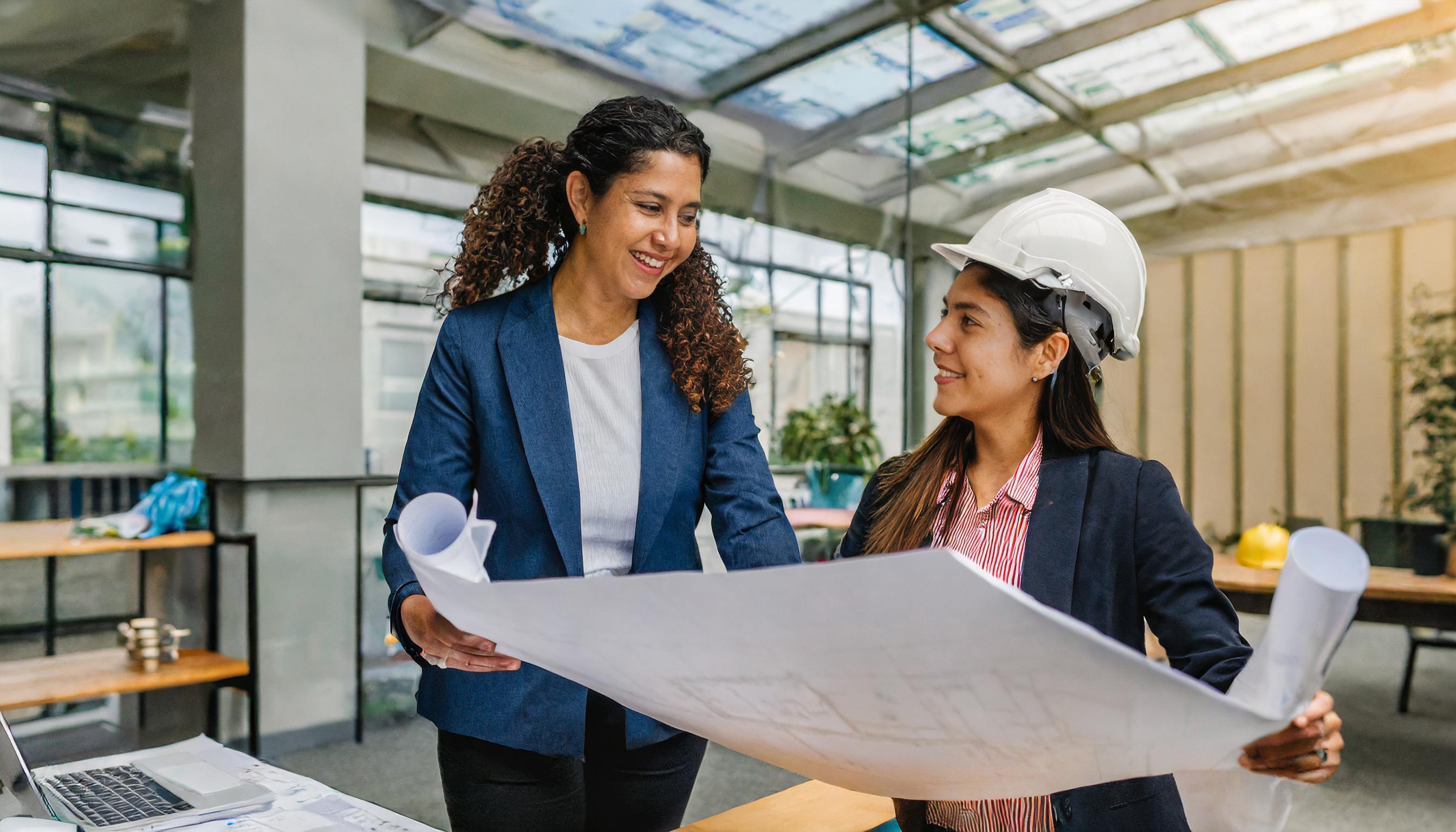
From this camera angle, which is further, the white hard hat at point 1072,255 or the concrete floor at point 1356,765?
the concrete floor at point 1356,765

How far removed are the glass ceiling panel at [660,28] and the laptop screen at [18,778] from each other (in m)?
4.30

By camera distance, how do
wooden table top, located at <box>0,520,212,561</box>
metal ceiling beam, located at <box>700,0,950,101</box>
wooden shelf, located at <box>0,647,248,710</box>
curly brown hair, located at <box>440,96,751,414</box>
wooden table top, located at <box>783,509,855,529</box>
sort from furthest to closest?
metal ceiling beam, located at <box>700,0,950,101</box> → wooden table top, located at <box>783,509,855,529</box> → wooden table top, located at <box>0,520,212,561</box> → wooden shelf, located at <box>0,647,248,710</box> → curly brown hair, located at <box>440,96,751,414</box>

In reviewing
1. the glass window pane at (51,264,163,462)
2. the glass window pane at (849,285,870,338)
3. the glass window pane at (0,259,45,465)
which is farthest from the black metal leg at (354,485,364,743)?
the glass window pane at (849,285,870,338)

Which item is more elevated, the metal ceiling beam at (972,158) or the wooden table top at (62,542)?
the metal ceiling beam at (972,158)

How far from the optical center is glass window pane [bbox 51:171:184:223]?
383 centimetres

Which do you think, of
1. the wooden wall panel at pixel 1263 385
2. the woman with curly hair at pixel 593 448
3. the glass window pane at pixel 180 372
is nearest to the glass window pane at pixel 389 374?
the glass window pane at pixel 180 372

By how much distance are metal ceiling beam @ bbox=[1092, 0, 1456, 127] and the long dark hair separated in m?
4.17

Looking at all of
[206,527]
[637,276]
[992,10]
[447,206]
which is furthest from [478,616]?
[992,10]

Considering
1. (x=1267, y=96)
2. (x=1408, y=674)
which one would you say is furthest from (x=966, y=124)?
(x=1408, y=674)

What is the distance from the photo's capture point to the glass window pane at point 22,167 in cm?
368

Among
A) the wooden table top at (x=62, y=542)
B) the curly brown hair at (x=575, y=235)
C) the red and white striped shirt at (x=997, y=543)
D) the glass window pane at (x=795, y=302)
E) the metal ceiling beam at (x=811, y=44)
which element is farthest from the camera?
the glass window pane at (x=795, y=302)

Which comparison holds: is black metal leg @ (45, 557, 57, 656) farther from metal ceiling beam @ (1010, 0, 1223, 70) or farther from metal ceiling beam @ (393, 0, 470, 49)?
metal ceiling beam @ (1010, 0, 1223, 70)

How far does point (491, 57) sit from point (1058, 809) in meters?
4.63

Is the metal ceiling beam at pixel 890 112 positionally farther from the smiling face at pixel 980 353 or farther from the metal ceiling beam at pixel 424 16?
the smiling face at pixel 980 353
